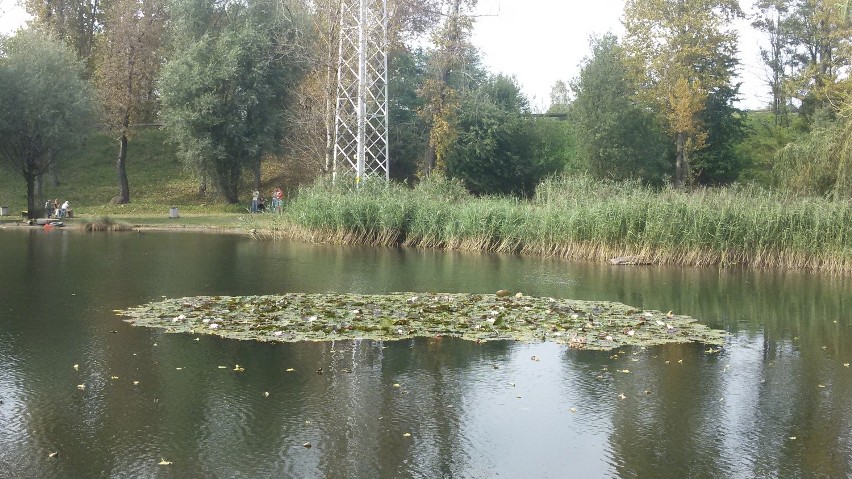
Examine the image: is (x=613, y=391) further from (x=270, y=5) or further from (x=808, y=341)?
(x=270, y=5)

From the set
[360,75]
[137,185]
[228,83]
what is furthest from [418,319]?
[137,185]

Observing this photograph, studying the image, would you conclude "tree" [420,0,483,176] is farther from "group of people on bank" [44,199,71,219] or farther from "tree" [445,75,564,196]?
"group of people on bank" [44,199,71,219]

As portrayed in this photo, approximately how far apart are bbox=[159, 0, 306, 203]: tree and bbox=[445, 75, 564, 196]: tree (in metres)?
8.65

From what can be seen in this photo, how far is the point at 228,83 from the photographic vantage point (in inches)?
1580

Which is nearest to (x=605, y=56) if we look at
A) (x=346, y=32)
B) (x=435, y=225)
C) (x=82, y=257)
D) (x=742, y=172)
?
(x=742, y=172)

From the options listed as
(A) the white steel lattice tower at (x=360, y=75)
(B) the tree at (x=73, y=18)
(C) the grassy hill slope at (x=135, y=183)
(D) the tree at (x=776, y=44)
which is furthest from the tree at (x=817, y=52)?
(B) the tree at (x=73, y=18)

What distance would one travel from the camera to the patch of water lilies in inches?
443

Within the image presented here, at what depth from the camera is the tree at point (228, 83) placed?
129ft

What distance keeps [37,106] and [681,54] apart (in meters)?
28.6

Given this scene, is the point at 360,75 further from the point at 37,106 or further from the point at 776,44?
the point at 776,44

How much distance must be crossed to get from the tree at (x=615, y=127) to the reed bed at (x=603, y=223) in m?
18.3

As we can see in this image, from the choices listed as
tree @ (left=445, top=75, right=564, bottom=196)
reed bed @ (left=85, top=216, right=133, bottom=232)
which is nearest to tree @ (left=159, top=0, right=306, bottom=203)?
tree @ (left=445, top=75, right=564, bottom=196)

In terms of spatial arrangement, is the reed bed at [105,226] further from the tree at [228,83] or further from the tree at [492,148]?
the tree at [492,148]

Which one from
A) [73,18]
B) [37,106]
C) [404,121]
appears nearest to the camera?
[37,106]
